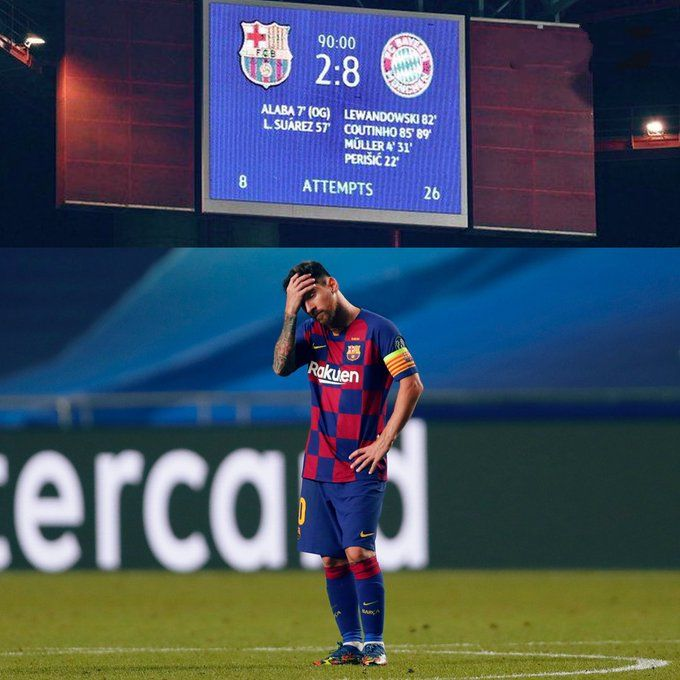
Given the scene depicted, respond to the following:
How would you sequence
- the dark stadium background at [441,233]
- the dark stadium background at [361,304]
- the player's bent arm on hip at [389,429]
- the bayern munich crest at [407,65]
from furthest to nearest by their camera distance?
the dark stadium background at [441,233] < the dark stadium background at [361,304] < the bayern munich crest at [407,65] < the player's bent arm on hip at [389,429]

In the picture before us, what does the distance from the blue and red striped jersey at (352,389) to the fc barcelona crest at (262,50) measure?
46.1 ft

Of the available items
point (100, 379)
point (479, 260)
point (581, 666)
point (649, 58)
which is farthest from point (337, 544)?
point (649, 58)

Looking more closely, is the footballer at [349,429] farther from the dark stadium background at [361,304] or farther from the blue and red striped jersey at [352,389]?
the dark stadium background at [361,304]

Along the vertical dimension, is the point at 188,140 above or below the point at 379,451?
above

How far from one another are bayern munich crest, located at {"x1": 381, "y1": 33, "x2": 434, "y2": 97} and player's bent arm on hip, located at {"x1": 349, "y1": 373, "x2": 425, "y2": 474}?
14.7m

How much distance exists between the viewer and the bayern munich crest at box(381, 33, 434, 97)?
65.1ft

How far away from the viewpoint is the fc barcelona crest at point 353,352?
5.77m

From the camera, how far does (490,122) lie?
20.4 metres

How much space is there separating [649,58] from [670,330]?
8.26 m

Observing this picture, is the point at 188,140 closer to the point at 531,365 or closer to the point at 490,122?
the point at 490,122

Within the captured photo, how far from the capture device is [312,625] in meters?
9.08

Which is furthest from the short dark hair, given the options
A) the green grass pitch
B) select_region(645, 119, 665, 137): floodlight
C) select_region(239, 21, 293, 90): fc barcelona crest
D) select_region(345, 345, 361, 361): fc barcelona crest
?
select_region(645, 119, 665, 137): floodlight

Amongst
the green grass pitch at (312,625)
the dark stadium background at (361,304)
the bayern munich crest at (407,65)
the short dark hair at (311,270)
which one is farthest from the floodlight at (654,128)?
the short dark hair at (311,270)

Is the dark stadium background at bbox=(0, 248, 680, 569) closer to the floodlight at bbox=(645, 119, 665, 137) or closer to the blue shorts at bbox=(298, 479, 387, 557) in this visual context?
the floodlight at bbox=(645, 119, 665, 137)
